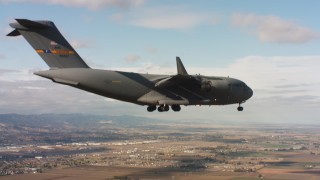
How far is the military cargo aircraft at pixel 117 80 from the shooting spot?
3139 centimetres

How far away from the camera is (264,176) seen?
87062 mm

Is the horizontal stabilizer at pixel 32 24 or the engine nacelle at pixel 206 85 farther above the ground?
the horizontal stabilizer at pixel 32 24

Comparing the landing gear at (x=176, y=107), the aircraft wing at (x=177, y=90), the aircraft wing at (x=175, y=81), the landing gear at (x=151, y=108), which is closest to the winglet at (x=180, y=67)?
the aircraft wing at (x=175, y=81)

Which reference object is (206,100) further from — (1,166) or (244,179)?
(1,166)

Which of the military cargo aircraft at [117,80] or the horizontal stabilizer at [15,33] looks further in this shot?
the military cargo aircraft at [117,80]

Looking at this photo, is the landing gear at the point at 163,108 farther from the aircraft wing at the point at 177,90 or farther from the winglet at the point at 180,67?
the winglet at the point at 180,67

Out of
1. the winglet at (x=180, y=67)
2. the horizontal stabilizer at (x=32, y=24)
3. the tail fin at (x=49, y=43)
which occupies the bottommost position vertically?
the winglet at (x=180, y=67)

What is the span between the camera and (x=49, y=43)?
3188cm

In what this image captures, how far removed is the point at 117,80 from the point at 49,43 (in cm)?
611

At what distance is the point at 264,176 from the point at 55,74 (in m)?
66.8

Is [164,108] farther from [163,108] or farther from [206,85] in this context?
[206,85]

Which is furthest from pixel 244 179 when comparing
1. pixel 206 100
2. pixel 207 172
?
pixel 206 100

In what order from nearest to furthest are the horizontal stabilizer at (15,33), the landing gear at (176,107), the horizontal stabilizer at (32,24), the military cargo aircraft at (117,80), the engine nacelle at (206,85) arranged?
the horizontal stabilizer at (32,24) → the horizontal stabilizer at (15,33) → the military cargo aircraft at (117,80) → the engine nacelle at (206,85) → the landing gear at (176,107)

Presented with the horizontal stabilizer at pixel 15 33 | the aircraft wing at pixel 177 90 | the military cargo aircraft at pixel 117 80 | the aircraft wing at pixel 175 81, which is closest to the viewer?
the horizontal stabilizer at pixel 15 33
